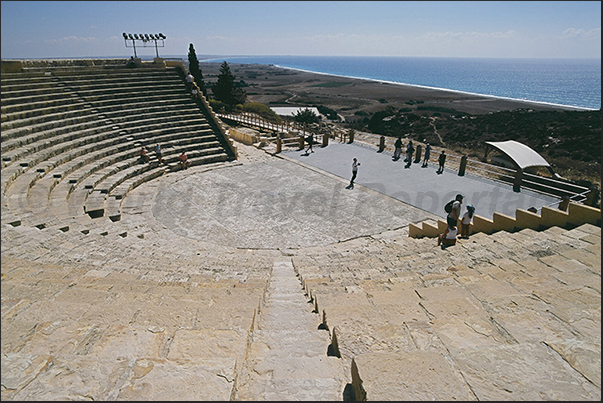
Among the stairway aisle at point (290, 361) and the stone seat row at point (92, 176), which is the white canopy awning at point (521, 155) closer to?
the stairway aisle at point (290, 361)

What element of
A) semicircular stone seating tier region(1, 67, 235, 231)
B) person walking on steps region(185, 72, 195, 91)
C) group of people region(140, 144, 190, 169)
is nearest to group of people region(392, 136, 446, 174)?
semicircular stone seating tier region(1, 67, 235, 231)

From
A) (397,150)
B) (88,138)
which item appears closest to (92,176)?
(88,138)

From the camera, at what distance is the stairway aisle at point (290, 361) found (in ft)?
10.0

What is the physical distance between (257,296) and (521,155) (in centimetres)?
1571

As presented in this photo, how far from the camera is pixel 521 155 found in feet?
52.9

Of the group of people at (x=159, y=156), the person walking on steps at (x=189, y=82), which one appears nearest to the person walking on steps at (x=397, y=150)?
the group of people at (x=159, y=156)

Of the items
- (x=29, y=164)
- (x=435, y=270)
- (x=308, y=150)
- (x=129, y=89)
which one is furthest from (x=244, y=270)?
(x=129, y=89)

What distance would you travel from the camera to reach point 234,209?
42.4 ft

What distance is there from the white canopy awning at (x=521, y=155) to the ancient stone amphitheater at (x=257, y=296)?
271 inches

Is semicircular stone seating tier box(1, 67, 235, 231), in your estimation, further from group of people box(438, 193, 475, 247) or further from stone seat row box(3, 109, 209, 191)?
group of people box(438, 193, 475, 247)

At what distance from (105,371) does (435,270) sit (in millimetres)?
6031

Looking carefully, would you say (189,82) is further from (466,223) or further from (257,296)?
(257,296)

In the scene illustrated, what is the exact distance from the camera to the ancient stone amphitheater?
119 inches

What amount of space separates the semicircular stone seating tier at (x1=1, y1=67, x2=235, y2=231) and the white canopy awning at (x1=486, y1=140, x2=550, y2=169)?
551 inches
